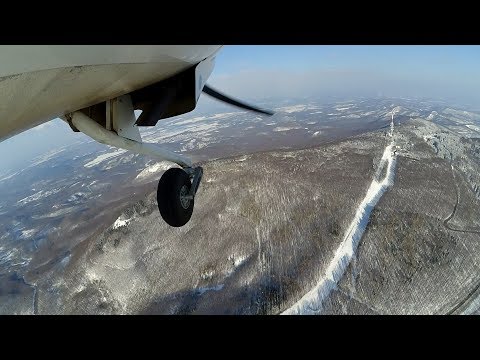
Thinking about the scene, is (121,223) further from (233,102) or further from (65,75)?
(65,75)

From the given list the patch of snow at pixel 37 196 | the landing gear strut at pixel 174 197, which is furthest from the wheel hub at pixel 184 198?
the patch of snow at pixel 37 196

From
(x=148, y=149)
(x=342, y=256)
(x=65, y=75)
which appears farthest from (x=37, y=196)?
(x=65, y=75)

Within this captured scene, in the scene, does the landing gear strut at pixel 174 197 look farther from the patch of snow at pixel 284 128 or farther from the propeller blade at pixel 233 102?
the patch of snow at pixel 284 128

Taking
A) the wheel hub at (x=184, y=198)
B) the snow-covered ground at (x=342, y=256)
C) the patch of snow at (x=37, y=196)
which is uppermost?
the wheel hub at (x=184, y=198)

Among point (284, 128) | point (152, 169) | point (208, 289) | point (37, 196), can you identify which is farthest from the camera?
point (284, 128)

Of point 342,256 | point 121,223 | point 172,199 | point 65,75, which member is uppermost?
point 65,75

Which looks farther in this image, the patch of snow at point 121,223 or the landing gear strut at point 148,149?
the patch of snow at point 121,223
